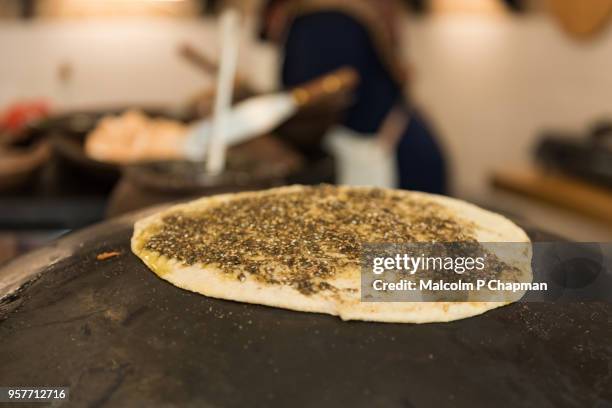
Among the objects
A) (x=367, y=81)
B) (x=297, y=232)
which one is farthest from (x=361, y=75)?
(x=297, y=232)

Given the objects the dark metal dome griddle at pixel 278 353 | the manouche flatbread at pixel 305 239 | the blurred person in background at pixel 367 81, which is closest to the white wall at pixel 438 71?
the blurred person in background at pixel 367 81

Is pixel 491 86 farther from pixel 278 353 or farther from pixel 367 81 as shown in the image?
pixel 278 353

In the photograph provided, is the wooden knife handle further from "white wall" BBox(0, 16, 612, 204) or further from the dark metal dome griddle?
"white wall" BBox(0, 16, 612, 204)

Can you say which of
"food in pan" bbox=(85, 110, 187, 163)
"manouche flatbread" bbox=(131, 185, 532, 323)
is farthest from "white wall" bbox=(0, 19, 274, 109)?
"manouche flatbread" bbox=(131, 185, 532, 323)

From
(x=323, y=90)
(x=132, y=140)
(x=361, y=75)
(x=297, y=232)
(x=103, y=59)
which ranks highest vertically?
(x=297, y=232)

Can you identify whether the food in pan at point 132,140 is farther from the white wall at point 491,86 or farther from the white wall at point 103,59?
the white wall at point 491,86

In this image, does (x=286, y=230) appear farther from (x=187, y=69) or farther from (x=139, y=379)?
(x=187, y=69)

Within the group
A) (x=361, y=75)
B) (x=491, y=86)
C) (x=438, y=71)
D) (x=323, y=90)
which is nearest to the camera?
(x=323, y=90)

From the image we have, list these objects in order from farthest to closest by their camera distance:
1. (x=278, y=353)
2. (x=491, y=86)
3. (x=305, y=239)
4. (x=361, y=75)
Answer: (x=491, y=86) < (x=361, y=75) < (x=305, y=239) < (x=278, y=353)
